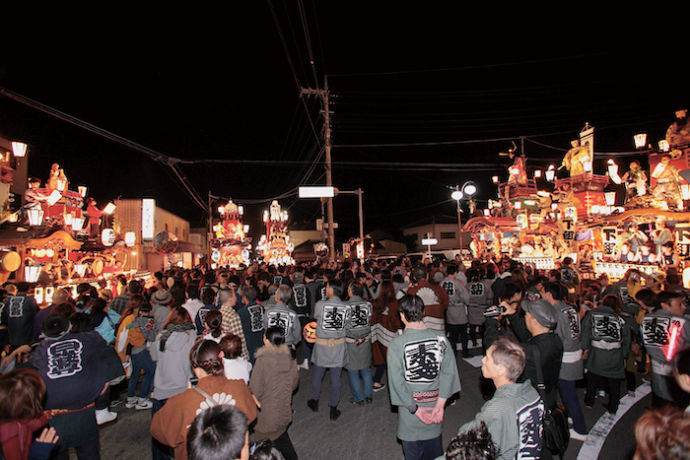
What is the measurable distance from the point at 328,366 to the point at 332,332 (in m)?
0.51

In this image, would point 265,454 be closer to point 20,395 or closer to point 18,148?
point 20,395

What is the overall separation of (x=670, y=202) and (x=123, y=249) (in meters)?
26.3

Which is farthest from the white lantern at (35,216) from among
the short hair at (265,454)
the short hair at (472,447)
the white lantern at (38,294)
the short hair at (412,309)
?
the short hair at (472,447)

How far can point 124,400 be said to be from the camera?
6.63 meters

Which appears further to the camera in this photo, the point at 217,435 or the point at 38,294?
the point at 38,294

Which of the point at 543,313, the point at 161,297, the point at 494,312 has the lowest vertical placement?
the point at 494,312

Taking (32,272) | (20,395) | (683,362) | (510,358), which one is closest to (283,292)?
(20,395)

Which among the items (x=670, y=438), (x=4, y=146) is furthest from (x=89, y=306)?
(x=4, y=146)

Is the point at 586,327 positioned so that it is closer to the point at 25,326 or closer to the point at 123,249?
the point at 25,326

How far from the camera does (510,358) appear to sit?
2.70 m

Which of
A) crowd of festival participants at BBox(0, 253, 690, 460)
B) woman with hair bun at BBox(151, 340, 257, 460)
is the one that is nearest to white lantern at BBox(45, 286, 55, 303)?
crowd of festival participants at BBox(0, 253, 690, 460)

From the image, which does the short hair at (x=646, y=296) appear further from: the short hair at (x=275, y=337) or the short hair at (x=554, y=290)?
the short hair at (x=275, y=337)

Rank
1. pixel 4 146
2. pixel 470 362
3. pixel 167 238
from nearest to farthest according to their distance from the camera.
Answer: pixel 470 362, pixel 4 146, pixel 167 238

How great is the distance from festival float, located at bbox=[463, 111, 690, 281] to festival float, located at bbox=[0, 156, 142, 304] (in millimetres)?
21623
